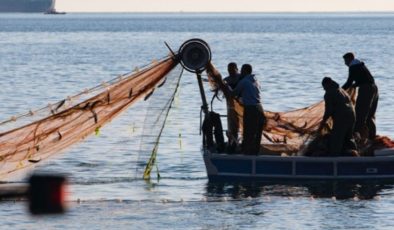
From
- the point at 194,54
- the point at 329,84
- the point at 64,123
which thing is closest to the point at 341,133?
the point at 329,84

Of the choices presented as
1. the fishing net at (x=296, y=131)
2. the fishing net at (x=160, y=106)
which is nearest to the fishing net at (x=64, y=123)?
the fishing net at (x=160, y=106)

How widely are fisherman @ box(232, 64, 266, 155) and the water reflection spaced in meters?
0.62

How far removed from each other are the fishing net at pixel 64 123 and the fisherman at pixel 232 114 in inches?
70.4

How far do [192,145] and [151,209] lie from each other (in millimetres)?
9211

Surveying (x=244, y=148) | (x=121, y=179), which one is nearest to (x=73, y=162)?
(x=121, y=179)

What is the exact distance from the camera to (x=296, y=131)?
55.7 ft

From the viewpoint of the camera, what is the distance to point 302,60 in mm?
73812

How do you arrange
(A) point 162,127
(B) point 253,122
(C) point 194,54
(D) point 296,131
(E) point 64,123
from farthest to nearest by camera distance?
(D) point 296,131
(B) point 253,122
(A) point 162,127
(C) point 194,54
(E) point 64,123

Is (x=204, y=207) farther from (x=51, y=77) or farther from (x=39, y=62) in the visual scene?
(x=39, y=62)

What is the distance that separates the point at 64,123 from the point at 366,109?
15.5 ft

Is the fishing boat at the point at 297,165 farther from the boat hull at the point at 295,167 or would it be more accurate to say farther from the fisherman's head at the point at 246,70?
the fisherman's head at the point at 246,70

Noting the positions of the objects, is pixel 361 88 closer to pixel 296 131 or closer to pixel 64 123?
pixel 296 131

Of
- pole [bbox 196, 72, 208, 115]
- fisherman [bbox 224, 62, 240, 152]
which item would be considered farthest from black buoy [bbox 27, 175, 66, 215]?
fisherman [bbox 224, 62, 240, 152]

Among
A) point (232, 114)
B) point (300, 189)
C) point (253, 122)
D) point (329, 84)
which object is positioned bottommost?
point (300, 189)
